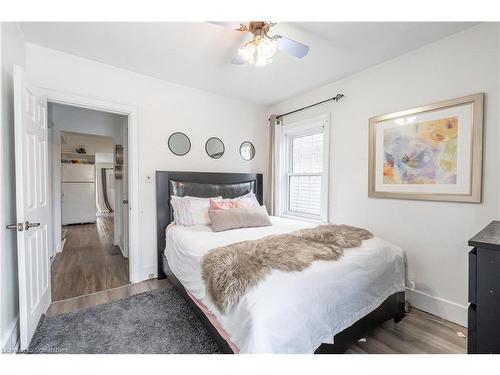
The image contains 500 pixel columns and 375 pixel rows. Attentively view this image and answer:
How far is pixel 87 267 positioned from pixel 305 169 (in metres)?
3.46

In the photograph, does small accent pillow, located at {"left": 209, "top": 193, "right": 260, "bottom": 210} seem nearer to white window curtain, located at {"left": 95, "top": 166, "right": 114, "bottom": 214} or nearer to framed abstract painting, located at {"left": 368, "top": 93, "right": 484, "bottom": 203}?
framed abstract painting, located at {"left": 368, "top": 93, "right": 484, "bottom": 203}

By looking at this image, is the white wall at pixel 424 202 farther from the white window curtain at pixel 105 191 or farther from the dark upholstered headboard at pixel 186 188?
the white window curtain at pixel 105 191

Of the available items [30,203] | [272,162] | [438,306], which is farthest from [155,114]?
[438,306]

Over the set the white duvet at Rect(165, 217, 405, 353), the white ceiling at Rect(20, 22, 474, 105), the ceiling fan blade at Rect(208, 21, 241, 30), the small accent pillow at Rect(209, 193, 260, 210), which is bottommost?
the white duvet at Rect(165, 217, 405, 353)

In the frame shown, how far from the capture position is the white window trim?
310cm

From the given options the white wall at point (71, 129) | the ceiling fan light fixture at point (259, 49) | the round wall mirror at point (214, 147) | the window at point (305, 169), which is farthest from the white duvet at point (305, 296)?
the white wall at point (71, 129)

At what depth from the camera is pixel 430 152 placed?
2156 mm

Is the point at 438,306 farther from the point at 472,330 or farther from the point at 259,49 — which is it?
the point at 259,49

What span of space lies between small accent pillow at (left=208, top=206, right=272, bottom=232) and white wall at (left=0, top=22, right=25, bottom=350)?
1.56m

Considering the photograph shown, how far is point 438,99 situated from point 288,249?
6.46 ft

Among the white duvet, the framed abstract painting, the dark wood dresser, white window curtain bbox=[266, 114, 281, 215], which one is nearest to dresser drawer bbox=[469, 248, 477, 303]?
the dark wood dresser

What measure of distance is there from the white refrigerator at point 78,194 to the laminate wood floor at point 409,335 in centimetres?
522

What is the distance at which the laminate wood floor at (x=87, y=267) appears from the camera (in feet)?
8.75
